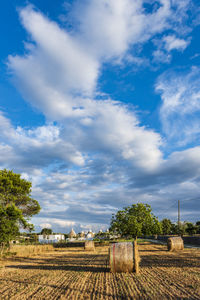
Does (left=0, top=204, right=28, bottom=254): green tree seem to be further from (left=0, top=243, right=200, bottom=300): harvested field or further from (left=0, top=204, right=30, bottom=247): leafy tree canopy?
(left=0, top=243, right=200, bottom=300): harvested field

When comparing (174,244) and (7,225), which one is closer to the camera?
(7,225)

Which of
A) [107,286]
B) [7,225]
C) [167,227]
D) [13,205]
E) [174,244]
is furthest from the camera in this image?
[167,227]

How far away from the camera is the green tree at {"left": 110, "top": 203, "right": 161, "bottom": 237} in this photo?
34.7m

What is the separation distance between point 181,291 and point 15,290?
6.30 metres

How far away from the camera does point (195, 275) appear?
12.0m

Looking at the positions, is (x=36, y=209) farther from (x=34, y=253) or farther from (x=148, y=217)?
(x=148, y=217)

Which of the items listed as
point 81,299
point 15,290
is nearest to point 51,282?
point 15,290

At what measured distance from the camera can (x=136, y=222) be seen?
3481 cm

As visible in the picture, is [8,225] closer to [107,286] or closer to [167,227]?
[107,286]

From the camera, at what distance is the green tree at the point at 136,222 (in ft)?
114

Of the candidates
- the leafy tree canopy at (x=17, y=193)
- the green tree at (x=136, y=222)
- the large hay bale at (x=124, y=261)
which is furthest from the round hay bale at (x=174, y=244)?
the leafy tree canopy at (x=17, y=193)

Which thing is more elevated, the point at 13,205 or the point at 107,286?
the point at 13,205

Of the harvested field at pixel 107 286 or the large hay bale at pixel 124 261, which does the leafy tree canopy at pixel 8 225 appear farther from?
the large hay bale at pixel 124 261

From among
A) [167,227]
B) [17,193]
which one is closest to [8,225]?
[17,193]
